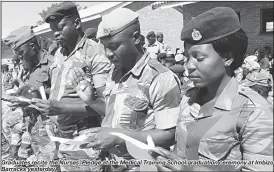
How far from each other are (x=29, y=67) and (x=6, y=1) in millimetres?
901

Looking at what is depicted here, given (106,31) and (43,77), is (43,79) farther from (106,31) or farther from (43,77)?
(106,31)

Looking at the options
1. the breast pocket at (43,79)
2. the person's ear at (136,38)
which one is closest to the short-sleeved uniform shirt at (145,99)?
the person's ear at (136,38)

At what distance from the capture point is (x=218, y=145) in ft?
5.88

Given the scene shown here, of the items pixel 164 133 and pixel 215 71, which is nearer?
pixel 215 71

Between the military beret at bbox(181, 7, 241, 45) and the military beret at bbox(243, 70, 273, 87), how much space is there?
9.23ft

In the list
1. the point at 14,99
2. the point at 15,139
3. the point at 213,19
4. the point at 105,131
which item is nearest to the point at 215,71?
the point at 213,19

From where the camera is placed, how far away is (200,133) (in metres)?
1.88

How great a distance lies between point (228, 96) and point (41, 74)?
2.79 metres

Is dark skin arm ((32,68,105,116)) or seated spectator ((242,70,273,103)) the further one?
seated spectator ((242,70,273,103))

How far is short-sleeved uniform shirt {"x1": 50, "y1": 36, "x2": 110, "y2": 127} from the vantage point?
10.6 feet

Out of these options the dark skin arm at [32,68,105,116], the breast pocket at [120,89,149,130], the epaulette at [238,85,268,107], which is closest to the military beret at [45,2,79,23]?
the dark skin arm at [32,68,105,116]

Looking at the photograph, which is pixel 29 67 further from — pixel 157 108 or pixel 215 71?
pixel 215 71

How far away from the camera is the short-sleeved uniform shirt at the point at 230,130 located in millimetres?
1668

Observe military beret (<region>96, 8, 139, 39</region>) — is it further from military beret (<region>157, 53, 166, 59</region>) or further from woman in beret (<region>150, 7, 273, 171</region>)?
military beret (<region>157, 53, 166, 59</region>)
